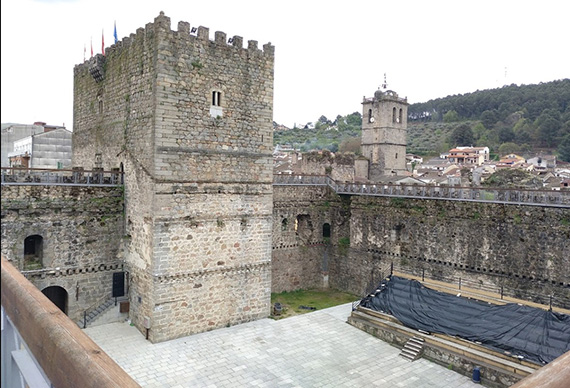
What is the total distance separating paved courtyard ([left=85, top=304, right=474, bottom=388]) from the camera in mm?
12523

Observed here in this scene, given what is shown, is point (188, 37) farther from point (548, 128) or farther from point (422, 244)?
point (548, 128)

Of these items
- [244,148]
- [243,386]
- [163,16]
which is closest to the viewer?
[243,386]

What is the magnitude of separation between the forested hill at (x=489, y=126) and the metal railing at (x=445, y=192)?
59305mm

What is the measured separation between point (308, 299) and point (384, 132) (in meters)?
32.3

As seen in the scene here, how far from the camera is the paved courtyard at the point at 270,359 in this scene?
1252 cm

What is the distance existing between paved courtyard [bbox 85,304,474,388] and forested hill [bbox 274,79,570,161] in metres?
66.7

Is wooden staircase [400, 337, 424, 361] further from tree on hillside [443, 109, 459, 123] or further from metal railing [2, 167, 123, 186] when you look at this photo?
tree on hillside [443, 109, 459, 123]

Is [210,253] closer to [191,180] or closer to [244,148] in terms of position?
[191,180]

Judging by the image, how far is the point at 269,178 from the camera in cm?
1750

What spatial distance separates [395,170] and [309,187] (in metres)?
29.2

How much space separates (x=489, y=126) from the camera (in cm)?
9306

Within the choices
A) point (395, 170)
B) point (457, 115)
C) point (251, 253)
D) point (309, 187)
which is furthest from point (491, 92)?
point (251, 253)

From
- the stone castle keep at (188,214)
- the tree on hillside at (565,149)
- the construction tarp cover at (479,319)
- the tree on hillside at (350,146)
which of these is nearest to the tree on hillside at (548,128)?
the tree on hillside at (565,149)

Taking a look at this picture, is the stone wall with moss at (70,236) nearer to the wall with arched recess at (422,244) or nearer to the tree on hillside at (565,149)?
the wall with arched recess at (422,244)
